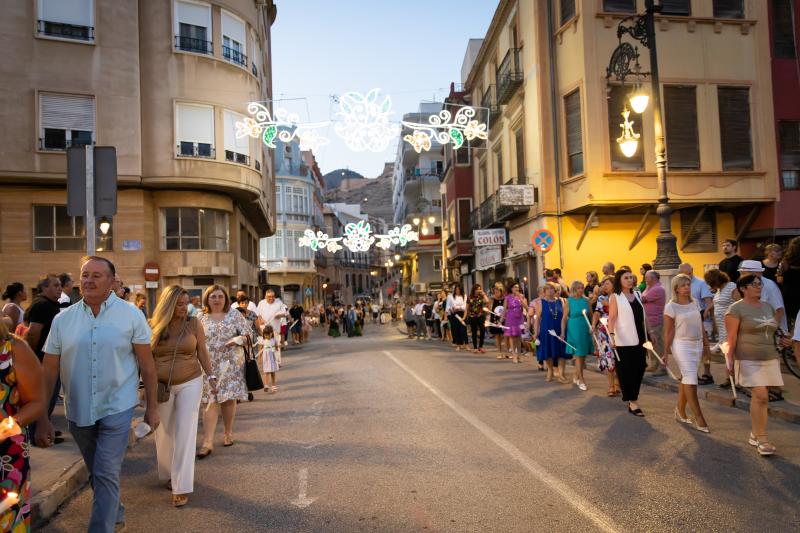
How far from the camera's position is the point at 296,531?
4734 mm

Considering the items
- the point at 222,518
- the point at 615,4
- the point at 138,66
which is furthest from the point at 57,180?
the point at 222,518

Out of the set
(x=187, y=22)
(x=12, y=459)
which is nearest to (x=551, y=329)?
(x=12, y=459)

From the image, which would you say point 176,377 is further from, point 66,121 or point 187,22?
point 187,22

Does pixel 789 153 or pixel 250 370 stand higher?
pixel 789 153

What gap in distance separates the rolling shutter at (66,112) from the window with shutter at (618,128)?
17455 millimetres

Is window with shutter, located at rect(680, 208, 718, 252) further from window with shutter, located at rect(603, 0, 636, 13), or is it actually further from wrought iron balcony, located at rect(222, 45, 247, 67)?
wrought iron balcony, located at rect(222, 45, 247, 67)

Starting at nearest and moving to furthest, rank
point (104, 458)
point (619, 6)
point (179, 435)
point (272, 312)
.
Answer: point (104, 458) < point (179, 435) < point (272, 312) < point (619, 6)

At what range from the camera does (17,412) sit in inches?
139

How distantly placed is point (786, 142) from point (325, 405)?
1911 cm

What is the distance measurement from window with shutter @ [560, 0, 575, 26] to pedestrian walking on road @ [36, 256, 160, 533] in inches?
797

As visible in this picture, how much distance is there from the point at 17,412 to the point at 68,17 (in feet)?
77.3

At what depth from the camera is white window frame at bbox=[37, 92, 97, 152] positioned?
74.6 feet

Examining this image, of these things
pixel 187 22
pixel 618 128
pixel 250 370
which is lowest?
pixel 250 370

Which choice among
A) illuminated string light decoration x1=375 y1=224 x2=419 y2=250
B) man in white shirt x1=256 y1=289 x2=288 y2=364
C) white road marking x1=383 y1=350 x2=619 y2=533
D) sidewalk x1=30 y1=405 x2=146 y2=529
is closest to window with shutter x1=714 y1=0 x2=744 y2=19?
illuminated string light decoration x1=375 y1=224 x2=419 y2=250
